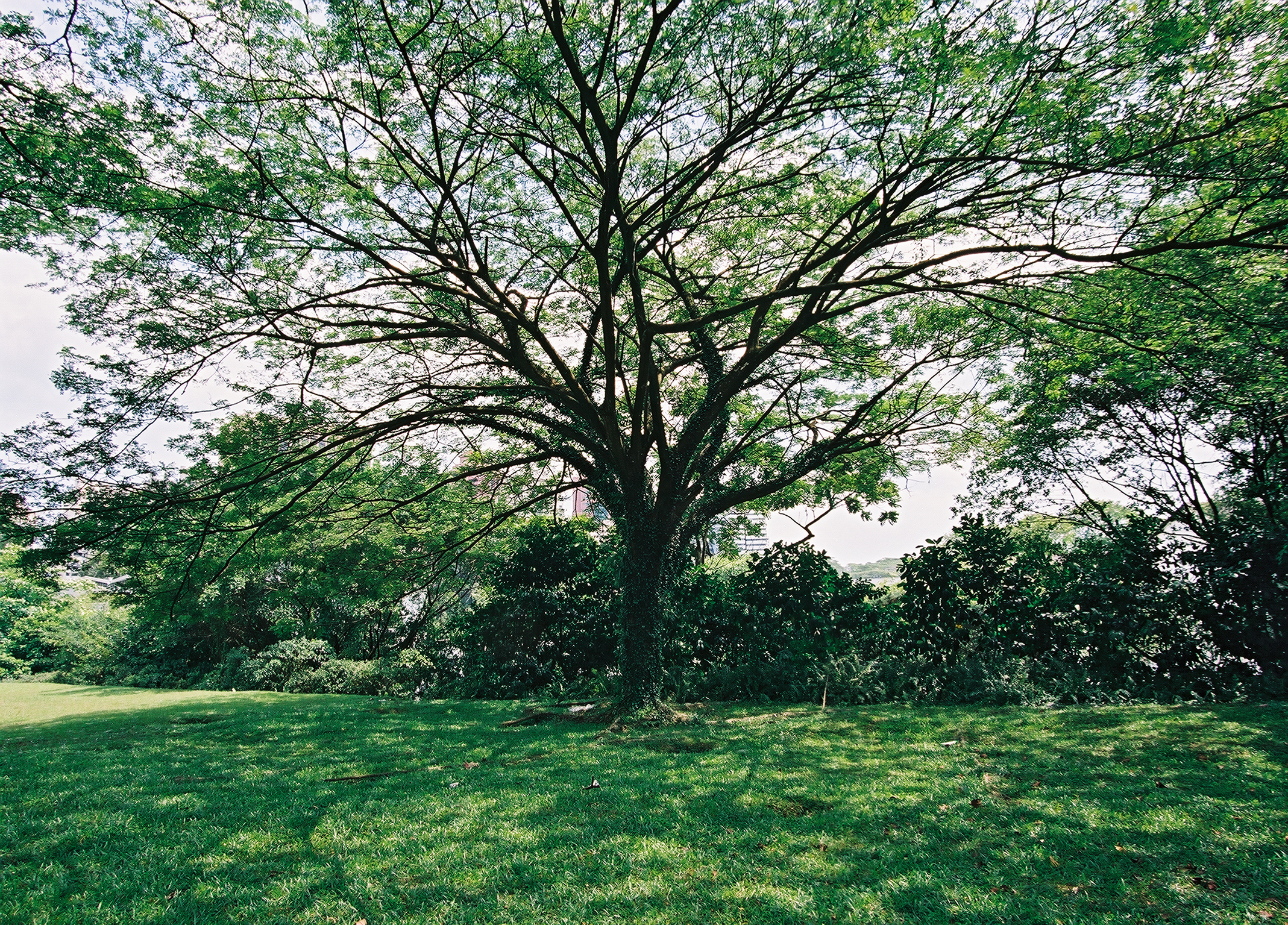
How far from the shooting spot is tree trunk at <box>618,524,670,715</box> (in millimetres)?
8938

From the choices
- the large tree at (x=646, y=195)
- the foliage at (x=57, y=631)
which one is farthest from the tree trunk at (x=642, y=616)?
the foliage at (x=57, y=631)

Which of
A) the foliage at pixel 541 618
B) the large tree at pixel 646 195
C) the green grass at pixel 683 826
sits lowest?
the green grass at pixel 683 826

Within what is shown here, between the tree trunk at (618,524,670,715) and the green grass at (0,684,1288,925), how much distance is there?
187cm

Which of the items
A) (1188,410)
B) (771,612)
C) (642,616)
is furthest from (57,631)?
(1188,410)

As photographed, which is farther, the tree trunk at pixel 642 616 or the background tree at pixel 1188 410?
the tree trunk at pixel 642 616

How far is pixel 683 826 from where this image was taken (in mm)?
4012

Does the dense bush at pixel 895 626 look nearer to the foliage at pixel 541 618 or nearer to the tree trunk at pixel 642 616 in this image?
the foliage at pixel 541 618

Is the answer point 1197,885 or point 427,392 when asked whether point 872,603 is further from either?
point 427,392

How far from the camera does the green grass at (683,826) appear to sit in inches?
116

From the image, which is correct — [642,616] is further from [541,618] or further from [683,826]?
[683,826]

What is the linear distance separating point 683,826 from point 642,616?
5.15 m

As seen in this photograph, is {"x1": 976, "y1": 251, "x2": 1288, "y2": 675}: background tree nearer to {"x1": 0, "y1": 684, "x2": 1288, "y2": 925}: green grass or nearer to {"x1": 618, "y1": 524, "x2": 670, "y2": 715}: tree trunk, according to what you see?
{"x1": 0, "y1": 684, "x2": 1288, "y2": 925}: green grass

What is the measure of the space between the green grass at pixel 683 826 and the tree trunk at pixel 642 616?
6.12 ft

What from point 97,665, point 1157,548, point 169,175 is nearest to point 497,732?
point 169,175
